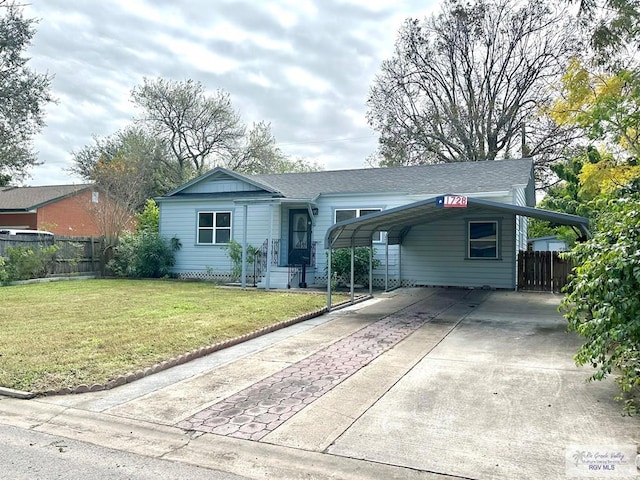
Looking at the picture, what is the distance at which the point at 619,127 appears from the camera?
11.5 m

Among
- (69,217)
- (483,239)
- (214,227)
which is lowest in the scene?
(483,239)

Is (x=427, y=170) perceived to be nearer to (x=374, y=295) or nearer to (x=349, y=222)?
(x=374, y=295)

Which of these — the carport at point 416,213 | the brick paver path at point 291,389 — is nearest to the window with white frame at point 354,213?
the carport at point 416,213

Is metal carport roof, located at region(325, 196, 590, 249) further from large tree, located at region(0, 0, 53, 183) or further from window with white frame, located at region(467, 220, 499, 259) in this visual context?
large tree, located at region(0, 0, 53, 183)

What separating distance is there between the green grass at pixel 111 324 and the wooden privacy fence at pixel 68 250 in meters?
2.25

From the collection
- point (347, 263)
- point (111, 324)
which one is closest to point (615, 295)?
point (111, 324)

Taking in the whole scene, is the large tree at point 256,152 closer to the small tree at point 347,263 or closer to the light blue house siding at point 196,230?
the light blue house siding at point 196,230

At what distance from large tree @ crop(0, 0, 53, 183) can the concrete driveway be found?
61.3ft

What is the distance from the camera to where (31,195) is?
26.0 meters

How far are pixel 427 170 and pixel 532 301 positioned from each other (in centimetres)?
656

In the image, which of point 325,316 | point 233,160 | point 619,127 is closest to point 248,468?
point 325,316

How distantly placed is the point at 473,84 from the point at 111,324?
26549 mm

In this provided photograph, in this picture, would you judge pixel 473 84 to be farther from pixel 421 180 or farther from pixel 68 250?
pixel 68 250

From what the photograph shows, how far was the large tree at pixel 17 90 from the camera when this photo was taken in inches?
749
